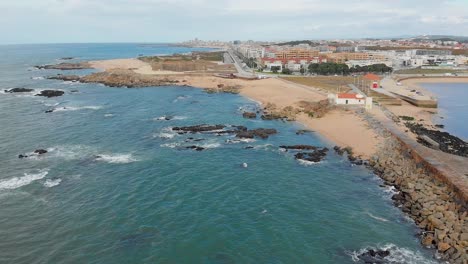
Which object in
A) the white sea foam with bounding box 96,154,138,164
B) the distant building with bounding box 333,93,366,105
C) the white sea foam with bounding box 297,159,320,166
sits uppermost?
the distant building with bounding box 333,93,366,105

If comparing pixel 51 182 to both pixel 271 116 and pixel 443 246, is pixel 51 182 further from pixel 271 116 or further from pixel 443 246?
pixel 271 116

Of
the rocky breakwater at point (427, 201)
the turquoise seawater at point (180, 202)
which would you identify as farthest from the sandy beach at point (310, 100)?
the turquoise seawater at point (180, 202)

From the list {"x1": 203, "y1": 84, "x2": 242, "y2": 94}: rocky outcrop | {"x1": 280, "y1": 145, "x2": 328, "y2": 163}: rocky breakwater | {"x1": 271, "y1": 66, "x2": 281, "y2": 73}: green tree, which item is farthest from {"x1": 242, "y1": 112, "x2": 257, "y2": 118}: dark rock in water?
{"x1": 271, "y1": 66, "x2": 281, "y2": 73}: green tree

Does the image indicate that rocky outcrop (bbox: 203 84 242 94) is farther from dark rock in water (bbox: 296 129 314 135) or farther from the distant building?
dark rock in water (bbox: 296 129 314 135)

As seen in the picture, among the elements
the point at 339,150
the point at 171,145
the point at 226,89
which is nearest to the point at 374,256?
the point at 339,150

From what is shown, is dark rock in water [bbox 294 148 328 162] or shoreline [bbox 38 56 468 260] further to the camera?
dark rock in water [bbox 294 148 328 162]
